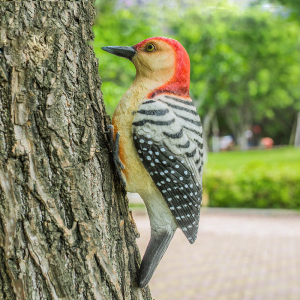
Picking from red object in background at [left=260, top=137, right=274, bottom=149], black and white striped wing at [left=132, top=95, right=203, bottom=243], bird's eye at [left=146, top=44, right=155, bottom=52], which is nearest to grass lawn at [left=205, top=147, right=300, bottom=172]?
black and white striped wing at [left=132, top=95, right=203, bottom=243]

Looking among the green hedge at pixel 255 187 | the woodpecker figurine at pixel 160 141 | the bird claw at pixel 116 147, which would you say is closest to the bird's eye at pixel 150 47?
the woodpecker figurine at pixel 160 141

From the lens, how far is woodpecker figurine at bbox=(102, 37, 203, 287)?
1596mm

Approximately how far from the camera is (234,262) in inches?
265

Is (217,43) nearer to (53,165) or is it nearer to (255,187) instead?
(255,187)

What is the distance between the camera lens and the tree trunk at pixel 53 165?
142 cm

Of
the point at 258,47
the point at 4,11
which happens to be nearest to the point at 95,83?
the point at 4,11

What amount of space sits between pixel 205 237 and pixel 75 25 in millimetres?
7624

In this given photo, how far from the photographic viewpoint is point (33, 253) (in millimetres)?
1420

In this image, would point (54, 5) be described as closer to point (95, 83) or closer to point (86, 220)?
point (95, 83)

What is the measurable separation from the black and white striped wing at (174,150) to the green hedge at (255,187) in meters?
9.25

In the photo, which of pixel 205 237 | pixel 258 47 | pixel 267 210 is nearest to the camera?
pixel 205 237

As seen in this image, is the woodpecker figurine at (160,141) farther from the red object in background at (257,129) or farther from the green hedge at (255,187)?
the red object in background at (257,129)

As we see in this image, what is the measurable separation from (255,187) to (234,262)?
429cm

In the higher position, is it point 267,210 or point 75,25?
point 75,25
